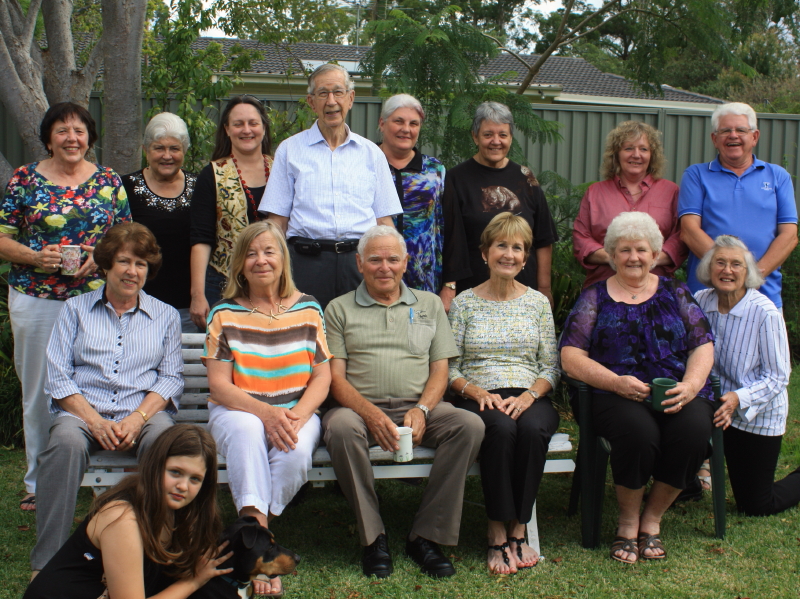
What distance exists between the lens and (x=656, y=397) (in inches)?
132

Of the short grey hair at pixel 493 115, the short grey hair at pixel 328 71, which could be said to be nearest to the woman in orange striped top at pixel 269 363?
the short grey hair at pixel 328 71

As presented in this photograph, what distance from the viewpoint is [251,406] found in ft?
10.8

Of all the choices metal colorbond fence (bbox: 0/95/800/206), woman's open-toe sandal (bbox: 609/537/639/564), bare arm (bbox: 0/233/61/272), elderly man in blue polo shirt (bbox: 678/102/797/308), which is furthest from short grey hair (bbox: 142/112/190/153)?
metal colorbond fence (bbox: 0/95/800/206)

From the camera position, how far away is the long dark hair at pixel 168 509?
2.42m

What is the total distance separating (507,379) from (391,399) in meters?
0.59

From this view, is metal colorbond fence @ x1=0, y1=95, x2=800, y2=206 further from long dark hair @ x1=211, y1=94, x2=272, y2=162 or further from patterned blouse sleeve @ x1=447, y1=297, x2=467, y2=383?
patterned blouse sleeve @ x1=447, y1=297, x2=467, y2=383

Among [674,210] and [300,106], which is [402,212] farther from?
[300,106]

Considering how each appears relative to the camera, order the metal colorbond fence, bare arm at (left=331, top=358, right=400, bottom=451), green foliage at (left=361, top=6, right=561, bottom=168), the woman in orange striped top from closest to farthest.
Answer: the woman in orange striped top < bare arm at (left=331, top=358, right=400, bottom=451) < green foliage at (left=361, top=6, right=561, bottom=168) < the metal colorbond fence

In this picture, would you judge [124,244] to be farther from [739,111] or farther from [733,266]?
[739,111]

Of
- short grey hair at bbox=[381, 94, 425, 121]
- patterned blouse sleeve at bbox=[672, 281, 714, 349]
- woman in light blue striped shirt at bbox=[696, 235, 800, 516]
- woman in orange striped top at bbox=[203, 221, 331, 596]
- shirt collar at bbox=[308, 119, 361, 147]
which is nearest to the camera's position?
woman in orange striped top at bbox=[203, 221, 331, 596]

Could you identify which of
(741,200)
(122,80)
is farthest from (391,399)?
(122,80)

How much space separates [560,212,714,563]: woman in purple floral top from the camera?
11.1ft

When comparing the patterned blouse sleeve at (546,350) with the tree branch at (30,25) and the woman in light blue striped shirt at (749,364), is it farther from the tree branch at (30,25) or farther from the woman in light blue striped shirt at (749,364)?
the tree branch at (30,25)

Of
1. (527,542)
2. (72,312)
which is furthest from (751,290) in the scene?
(72,312)
